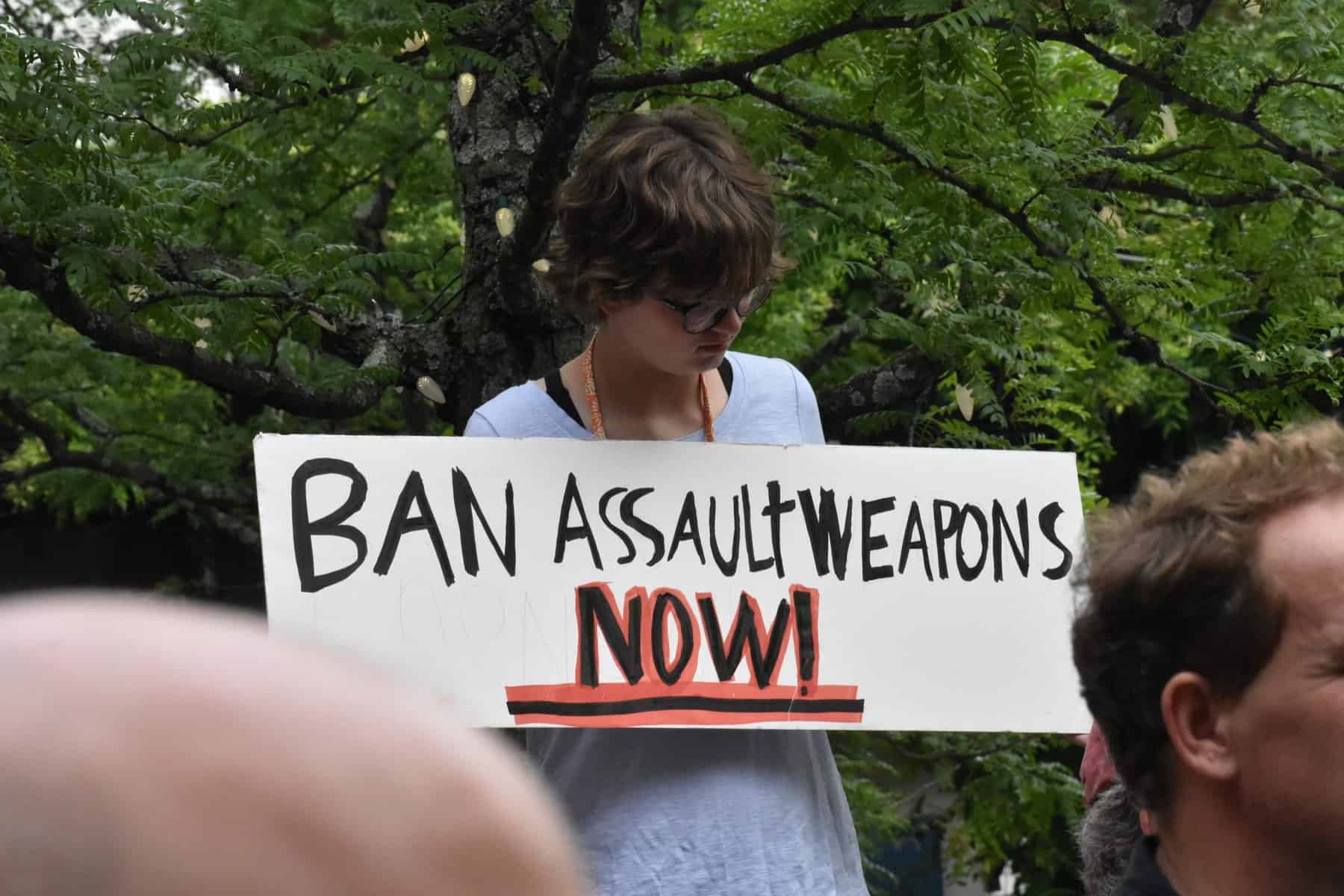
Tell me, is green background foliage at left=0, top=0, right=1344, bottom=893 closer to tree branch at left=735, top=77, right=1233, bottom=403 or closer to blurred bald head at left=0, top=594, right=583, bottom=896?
Answer: tree branch at left=735, top=77, right=1233, bottom=403

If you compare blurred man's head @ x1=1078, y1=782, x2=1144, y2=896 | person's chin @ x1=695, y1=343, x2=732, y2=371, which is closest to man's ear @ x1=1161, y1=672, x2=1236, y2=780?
blurred man's head @ x1=1078, y1=782, x2=1144, y2=896

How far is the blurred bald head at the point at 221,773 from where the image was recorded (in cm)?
39

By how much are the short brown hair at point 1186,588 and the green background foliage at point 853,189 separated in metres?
1.46

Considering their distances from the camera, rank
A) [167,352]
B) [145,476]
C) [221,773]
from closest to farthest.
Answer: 1. [221,773]
2. [167,352]
3. [145,476]

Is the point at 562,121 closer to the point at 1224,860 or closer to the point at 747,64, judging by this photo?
the point at 747,64

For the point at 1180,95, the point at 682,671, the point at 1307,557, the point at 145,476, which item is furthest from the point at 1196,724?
the point at 145,476

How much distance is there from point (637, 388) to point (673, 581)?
0.97ft

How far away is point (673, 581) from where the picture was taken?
2.40 metres

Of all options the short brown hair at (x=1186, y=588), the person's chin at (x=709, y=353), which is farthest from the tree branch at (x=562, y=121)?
the short brown hair at (x=1186, y=588)

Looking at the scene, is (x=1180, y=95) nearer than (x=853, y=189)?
Yes

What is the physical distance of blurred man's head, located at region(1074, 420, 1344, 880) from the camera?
1.53m

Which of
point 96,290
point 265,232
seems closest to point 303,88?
point 96,290

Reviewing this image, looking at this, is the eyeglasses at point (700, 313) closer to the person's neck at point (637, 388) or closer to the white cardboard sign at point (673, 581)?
the person's neck at point (637, 388)

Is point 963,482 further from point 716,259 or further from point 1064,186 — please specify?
point 1064,186
